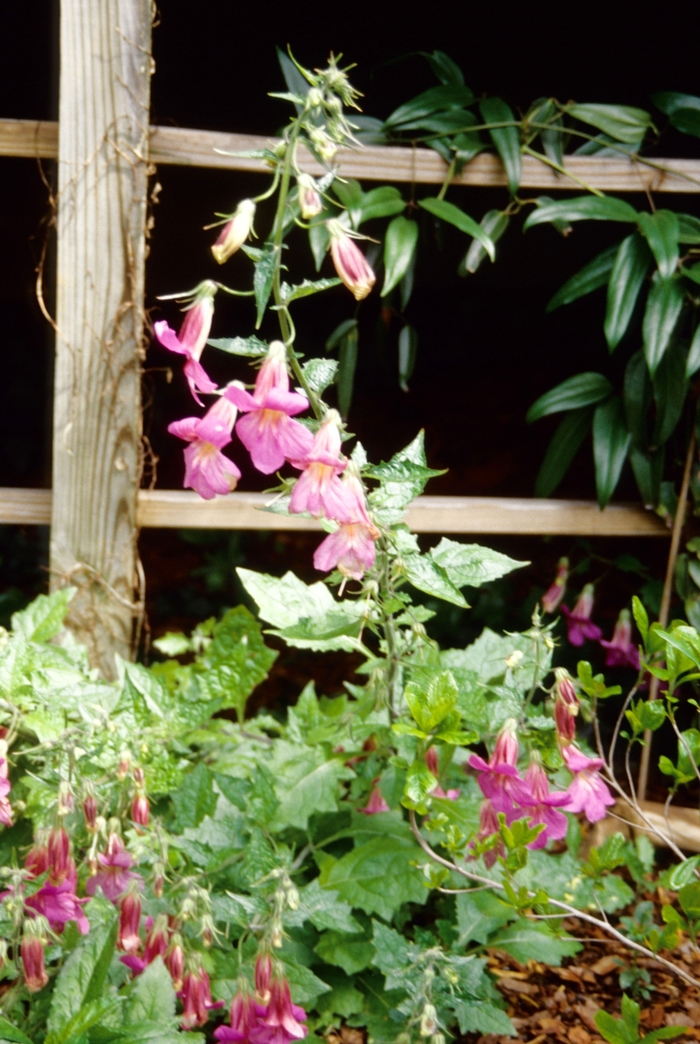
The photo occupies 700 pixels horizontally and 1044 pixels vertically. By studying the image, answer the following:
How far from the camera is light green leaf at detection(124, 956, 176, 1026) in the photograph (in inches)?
42.4

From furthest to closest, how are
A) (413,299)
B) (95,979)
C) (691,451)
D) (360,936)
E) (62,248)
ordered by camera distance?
1. (413,299)
2. (691,451)
3. (62,248)
4. (360,936)
5. (95,979)

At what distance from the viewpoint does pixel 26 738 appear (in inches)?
59.5

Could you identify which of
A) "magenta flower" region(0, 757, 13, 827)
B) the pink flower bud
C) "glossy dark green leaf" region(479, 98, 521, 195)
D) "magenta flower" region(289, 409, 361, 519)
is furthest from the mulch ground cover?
"glossy dark green leaf" region(479, 98, 521, 195)

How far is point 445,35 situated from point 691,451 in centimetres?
175

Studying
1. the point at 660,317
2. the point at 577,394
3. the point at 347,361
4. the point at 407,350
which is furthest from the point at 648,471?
the point at 347,361

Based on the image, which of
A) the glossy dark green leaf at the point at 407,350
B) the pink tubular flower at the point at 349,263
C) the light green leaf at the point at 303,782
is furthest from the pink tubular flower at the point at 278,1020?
the glossy dark green leaf at the point at 407,350

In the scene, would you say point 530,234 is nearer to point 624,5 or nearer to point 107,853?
point 624,5

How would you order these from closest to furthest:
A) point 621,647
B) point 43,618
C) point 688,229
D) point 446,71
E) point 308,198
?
point 308,198, point 43,618, point 688,229, point 446,71, point 621,647

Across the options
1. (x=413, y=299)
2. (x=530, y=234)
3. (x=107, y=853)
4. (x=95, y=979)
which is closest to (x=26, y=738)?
(x=107, y=853)

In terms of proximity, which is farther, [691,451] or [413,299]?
[413,299]

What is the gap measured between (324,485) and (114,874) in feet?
2.12

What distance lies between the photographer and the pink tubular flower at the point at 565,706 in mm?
1126

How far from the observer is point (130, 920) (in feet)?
3.71

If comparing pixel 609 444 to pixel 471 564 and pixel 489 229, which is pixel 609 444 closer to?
pixel 489 229
